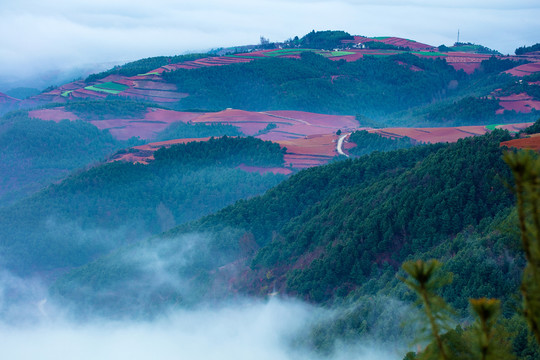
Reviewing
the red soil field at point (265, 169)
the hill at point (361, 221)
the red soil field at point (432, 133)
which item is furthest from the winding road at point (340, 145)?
the hill at point (361, 221)

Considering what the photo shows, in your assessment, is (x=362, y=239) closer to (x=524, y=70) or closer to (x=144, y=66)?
(x=524, y=70)

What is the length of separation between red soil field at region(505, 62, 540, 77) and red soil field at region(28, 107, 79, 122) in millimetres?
89201

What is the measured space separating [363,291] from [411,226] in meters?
4.38

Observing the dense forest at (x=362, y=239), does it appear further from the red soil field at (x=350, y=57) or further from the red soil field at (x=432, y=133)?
the red soil field at (x=350, y=57)

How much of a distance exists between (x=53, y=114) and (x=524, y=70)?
311 feet

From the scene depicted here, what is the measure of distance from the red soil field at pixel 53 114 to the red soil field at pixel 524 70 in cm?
8920

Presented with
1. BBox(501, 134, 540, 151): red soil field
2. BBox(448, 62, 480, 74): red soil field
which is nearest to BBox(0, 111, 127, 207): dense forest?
BBox(501, 134, 540, 151): red soil field

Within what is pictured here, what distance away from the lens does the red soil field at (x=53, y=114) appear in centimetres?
10675

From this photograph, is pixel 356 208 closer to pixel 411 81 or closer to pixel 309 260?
pixel 309 260

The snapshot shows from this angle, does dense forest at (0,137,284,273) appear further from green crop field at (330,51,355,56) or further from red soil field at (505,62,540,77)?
green crop field at (330,51,355,56)

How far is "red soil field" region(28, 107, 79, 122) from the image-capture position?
10675 centimetres

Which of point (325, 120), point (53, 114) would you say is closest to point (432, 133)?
point (325, 120)

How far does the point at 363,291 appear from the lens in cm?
2856

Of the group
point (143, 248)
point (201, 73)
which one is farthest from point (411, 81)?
point (143, 248)
